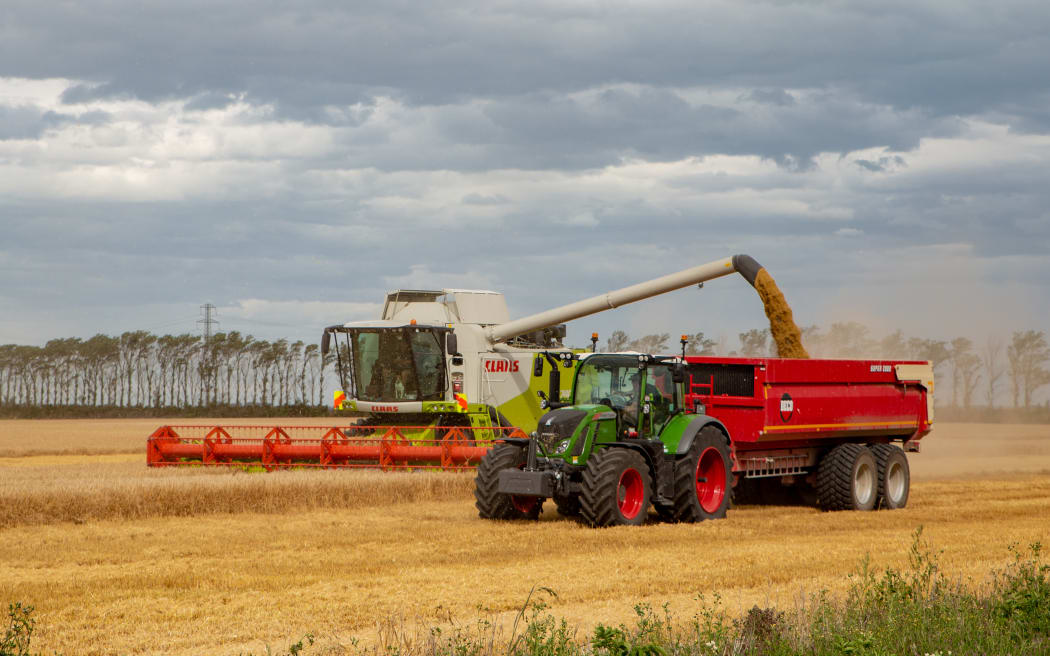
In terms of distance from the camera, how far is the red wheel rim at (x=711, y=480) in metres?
14.1

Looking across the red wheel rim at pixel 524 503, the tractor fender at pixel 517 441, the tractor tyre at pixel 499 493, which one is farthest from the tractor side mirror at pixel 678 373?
the red wheel rim at pixel 524 503

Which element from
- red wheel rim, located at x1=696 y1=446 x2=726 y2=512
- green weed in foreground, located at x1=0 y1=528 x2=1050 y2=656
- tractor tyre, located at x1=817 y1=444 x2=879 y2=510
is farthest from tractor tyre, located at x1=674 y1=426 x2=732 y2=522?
green weed in foreground, located at x1=0 y1=528 x2=1050 y2=656

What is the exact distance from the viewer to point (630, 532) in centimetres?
1237

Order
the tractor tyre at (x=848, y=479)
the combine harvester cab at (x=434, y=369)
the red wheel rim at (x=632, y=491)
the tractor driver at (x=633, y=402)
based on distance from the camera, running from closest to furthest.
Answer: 1. the red wheel rim at (x=632, y=491)
2. the tractor driver at (x=633, y=402)
3. the tractor tyre at (x=848, y=479)
4. the combine harvester cab at (x=434, y=369)

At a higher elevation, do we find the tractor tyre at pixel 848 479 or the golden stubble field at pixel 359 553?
the tractor tyre at pixel 848 479

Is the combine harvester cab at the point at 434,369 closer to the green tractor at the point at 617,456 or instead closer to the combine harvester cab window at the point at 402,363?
A: the combine harvester cab window at the point at 402,363

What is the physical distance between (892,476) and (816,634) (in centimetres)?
1094

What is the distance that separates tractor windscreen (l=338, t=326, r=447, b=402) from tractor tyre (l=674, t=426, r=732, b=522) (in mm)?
8354

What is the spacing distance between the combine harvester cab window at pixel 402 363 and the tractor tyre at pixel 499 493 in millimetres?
8166

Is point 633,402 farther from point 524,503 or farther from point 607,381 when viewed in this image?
point 524,503

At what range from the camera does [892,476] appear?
54.0 feet

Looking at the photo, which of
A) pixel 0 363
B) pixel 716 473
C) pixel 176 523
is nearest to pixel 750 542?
pixel 716 473

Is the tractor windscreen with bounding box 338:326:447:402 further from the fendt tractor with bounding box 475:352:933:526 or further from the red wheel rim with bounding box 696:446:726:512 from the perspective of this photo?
the red wheel rim with bounding box 696:446:726:512

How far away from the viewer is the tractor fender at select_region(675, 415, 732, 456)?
13391 millimetres
